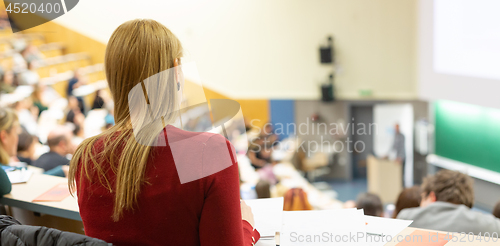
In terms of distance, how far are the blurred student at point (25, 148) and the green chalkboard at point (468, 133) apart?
6.00 m

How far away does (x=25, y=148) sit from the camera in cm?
308

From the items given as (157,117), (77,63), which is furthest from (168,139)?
(77,63)

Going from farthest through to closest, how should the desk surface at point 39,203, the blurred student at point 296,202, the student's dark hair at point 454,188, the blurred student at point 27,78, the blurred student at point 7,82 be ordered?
the blurred student at point 27,78 < the blurred student at point 7,82 < the blurred student at point 296,202 < the student's dark hair at point 454,188 < the desk surface at point 39,203

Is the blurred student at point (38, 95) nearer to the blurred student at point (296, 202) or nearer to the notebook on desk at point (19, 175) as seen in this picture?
the blurred student at point (296, 202)

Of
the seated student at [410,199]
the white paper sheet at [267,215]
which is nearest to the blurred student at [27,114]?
the seated student at [410,199]

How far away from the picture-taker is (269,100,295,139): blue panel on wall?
8.46 meters

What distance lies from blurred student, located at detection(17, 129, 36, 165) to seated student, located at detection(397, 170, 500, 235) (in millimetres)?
2576

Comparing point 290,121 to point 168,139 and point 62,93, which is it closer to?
point 62,93

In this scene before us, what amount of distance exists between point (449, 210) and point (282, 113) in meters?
6.81

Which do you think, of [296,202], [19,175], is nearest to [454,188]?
[296,202]

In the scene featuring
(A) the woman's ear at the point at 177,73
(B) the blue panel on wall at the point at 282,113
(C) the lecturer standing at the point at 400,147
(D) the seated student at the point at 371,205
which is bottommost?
(C) the lecturer standing at the point at 400,147

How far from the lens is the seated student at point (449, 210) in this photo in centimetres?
155

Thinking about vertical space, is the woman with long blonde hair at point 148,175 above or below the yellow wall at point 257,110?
above

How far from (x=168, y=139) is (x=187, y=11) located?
25.6ft
